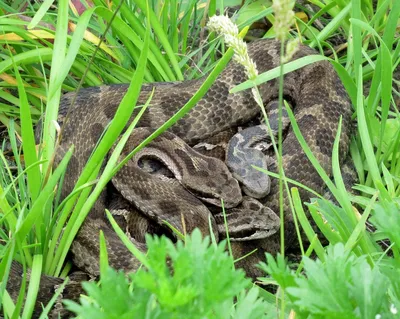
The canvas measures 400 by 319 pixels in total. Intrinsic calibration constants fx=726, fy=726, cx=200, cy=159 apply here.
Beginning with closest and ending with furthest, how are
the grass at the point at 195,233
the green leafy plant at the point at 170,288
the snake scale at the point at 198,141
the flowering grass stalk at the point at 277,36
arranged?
the green leafy plant at the point at 170,288 < the grass at the point at 195,233 < the flowering grass stalk at the point at 277,36 < the snake scale at the point at 198,141

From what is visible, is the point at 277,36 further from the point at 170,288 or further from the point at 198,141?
the point at 198,141

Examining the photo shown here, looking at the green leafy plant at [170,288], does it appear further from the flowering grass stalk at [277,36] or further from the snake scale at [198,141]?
the snake scale at [198,141]

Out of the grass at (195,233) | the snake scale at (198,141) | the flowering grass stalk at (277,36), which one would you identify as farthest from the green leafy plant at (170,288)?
the snake scale at (198,141)

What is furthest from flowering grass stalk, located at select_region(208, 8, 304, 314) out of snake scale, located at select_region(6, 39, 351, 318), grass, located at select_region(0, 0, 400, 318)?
snake scale, located at select_region(6, 39, 351, 318)

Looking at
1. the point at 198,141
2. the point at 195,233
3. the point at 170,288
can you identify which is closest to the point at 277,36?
the point at 195,233

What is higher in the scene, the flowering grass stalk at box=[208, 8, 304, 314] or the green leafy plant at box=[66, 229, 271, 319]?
the flowering grass stalk at box=[208, 8, 304, 314]

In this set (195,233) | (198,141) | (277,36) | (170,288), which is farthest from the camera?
(198,141)

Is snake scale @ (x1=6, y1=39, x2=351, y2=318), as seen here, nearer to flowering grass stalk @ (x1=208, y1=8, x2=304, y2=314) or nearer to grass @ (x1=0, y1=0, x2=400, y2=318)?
grass @ (x1=0, y1=0, x2=400, y2=318)
